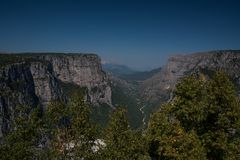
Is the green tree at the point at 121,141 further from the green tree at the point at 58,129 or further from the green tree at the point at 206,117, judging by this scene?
the green tree at the point at 58,129

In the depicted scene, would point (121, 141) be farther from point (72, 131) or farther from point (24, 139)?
point (24, 139)

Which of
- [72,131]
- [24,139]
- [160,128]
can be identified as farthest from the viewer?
[24,139]

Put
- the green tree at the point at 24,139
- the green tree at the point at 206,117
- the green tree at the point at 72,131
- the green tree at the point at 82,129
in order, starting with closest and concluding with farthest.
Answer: the green tree at the point at 72,131 → the green tree at the point at 82,129 → the green tree at the point at 206,117 → the green tree at the point at 24,139

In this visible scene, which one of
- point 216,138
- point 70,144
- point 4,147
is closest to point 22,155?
point 4,147

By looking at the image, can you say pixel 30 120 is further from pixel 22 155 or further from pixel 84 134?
pixel 84 134

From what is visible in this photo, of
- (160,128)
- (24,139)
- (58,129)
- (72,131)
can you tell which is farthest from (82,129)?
(160,128)

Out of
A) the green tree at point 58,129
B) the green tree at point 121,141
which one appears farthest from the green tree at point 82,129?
the green tree at point 121,141

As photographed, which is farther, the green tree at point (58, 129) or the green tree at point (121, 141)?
the green tree at point (121, 141)
